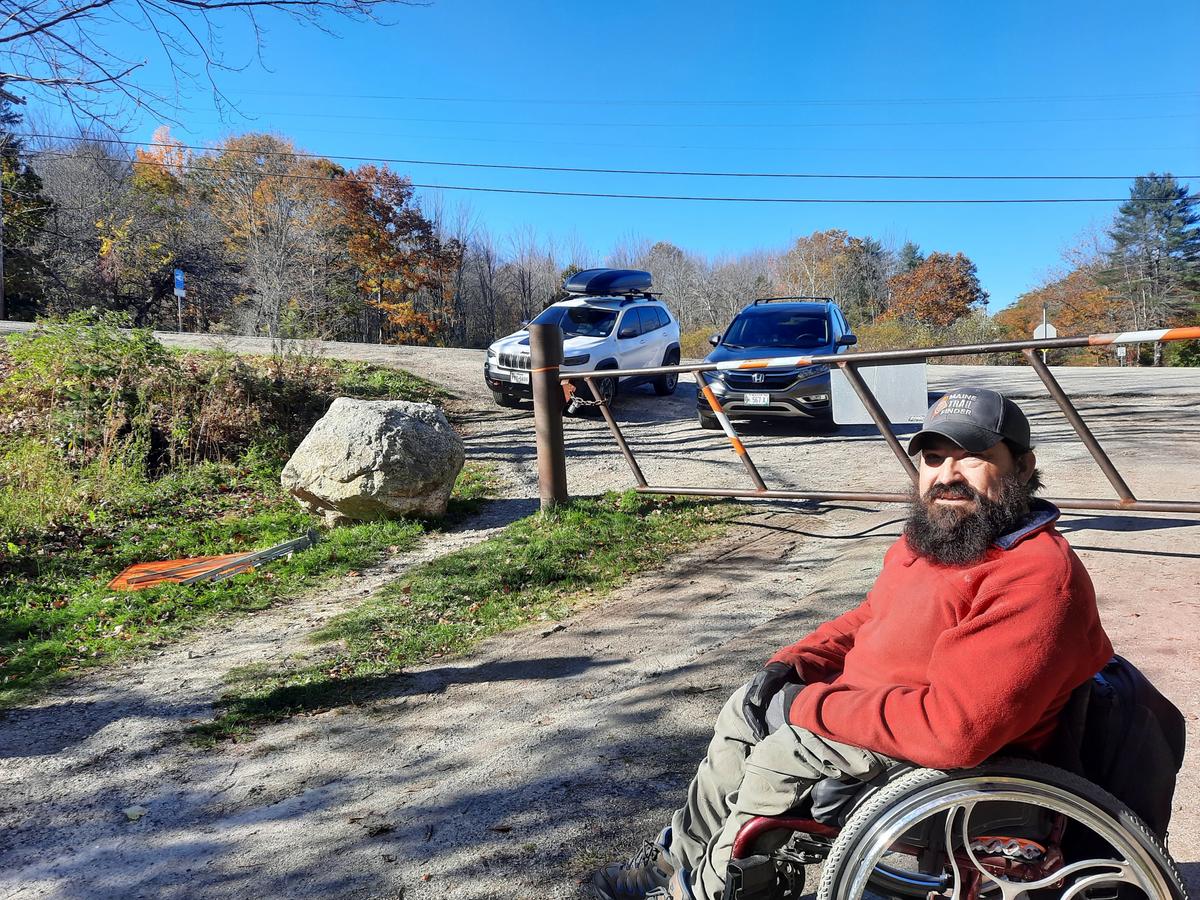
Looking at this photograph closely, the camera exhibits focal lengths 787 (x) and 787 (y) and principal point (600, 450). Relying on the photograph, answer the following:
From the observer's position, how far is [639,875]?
2.31 metres

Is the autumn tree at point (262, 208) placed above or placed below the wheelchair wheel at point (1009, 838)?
above

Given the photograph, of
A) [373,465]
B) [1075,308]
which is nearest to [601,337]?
[373,465]

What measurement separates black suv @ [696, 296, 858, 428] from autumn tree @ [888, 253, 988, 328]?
37.8m

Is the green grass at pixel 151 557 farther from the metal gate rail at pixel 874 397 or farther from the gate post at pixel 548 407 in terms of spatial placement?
the metal gate rail at pixel 874 397

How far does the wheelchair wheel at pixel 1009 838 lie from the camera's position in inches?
65.7

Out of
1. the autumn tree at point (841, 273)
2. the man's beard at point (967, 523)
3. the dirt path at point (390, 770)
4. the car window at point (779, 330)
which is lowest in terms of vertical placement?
the dirt path at point (390, 770)

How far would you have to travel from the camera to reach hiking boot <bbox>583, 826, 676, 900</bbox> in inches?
89.2

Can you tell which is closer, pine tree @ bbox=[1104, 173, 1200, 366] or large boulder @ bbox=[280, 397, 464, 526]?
large boulder @ bbox=[280, 397, 464, 526]

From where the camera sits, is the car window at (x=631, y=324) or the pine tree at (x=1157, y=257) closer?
the car window at (x=631, y=324)

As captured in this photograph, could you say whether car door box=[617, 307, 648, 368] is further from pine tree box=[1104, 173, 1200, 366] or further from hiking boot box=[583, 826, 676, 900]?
pine tree box=[1104, 173, 1200, 366]

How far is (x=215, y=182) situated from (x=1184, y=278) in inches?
1879

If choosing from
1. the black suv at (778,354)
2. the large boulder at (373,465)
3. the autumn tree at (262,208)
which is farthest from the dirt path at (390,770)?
the autumn tree at (262,208)

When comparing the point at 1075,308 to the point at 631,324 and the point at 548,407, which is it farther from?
the point at 548,407

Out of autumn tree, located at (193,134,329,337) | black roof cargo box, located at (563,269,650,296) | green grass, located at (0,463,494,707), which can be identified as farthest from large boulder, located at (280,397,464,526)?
autumn tree, located at (193,134,329,337)
